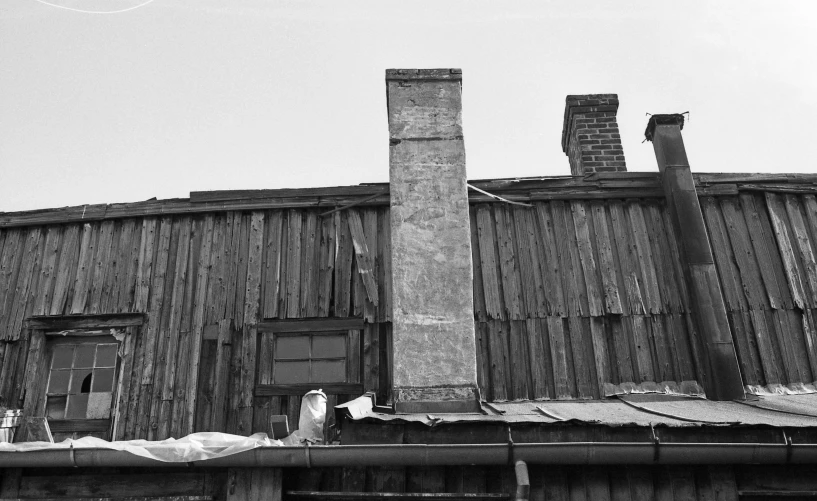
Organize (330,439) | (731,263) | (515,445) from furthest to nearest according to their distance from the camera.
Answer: (731,263)
(330,439)
(515,445)

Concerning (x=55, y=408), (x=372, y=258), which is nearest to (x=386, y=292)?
(x=372, y=258)

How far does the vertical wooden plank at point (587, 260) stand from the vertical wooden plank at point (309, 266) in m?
3.08

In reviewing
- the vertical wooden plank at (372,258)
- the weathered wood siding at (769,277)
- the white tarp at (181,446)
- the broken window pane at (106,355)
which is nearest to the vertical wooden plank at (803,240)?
the weathered wood siding at (769,277)

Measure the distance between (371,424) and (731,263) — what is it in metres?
5.00

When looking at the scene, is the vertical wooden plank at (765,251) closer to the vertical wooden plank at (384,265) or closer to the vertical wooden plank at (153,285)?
the vertical wooden plank at (384,265)

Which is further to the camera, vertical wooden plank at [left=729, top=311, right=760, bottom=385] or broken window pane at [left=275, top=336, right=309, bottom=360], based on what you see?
broken window pane at [left=275, top=336, right=309, bottom=360]

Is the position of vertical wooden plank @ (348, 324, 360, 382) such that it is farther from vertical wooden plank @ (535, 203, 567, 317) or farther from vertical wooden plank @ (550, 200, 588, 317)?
vertical wooden plank @ (550, 200, 588, 317)

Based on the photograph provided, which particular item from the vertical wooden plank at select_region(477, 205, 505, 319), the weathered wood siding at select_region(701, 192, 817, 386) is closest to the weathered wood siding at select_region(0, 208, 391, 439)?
the vertical wooden plank at select_region(477, 205, 505, 319)

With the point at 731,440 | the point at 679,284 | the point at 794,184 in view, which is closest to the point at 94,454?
the point at 731,440

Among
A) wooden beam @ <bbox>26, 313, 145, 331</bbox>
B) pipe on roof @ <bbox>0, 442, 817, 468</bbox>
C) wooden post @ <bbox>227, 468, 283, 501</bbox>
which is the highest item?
wooden beam @ <bbox>26, 313, 145, 331</bbox>

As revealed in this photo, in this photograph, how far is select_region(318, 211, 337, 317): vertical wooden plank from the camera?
835 centimetres

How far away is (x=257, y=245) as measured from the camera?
341 inches

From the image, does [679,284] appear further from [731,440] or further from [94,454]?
[94,454]

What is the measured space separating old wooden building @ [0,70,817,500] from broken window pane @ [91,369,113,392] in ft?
0.07
